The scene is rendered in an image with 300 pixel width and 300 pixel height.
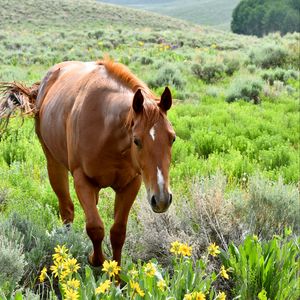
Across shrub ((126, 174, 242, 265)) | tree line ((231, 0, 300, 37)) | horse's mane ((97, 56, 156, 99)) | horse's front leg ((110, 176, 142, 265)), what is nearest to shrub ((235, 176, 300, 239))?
shrub ((126, 174, 242, 265))

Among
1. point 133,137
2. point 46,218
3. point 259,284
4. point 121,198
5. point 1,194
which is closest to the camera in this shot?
point 133,137

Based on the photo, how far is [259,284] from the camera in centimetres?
356

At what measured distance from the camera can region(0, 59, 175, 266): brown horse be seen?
310 cm

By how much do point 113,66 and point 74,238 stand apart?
142cm

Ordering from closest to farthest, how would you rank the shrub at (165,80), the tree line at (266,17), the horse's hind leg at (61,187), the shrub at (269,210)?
the shrub at (269,210) < the horse's hind leg at (61,187) < the shrub at (165,80) < the tree line at (266,17)

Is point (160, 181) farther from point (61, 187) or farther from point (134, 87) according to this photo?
point (61, 187)

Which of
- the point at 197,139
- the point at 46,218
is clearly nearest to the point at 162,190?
the point at 46,218

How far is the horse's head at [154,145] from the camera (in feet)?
9.74

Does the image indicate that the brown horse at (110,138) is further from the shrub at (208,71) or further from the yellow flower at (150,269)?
the shrub at (208,71)

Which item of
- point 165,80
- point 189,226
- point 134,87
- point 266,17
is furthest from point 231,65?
point 266,17

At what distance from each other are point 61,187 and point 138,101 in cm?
205

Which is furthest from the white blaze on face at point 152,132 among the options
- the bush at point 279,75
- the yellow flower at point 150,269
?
the bush at point 279,75

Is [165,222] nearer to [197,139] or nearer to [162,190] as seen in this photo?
[162,190]

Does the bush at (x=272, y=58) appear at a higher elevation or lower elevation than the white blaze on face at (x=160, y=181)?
lower
